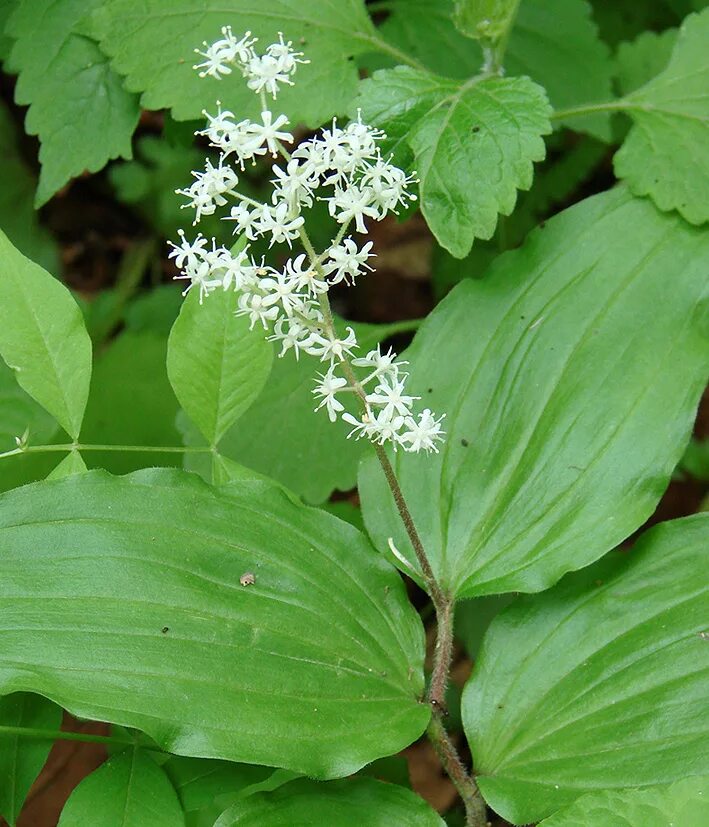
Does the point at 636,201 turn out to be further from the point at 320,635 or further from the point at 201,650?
the point at 201,650

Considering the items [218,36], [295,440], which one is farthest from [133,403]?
[218,36]

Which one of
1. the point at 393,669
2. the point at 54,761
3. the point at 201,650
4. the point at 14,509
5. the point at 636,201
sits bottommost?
the point at 54,761

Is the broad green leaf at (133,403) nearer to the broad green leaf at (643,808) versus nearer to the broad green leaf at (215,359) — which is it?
the broad green leaf at (215,359)

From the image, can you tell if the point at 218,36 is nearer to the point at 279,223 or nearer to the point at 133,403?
the point at 279,223

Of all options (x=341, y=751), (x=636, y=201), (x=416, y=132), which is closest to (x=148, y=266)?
(x=416, y=132)

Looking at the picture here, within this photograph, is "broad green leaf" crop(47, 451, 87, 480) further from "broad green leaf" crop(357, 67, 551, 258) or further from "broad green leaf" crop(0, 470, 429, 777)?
"broad green leaf" crop(357, 67, 551, 258)

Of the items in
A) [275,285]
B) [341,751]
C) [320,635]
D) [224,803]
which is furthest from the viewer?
[224,803]

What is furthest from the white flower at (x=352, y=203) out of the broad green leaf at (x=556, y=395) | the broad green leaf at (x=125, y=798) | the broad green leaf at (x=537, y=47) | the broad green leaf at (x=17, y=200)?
the broad green leaf at (x=17, y=200)
